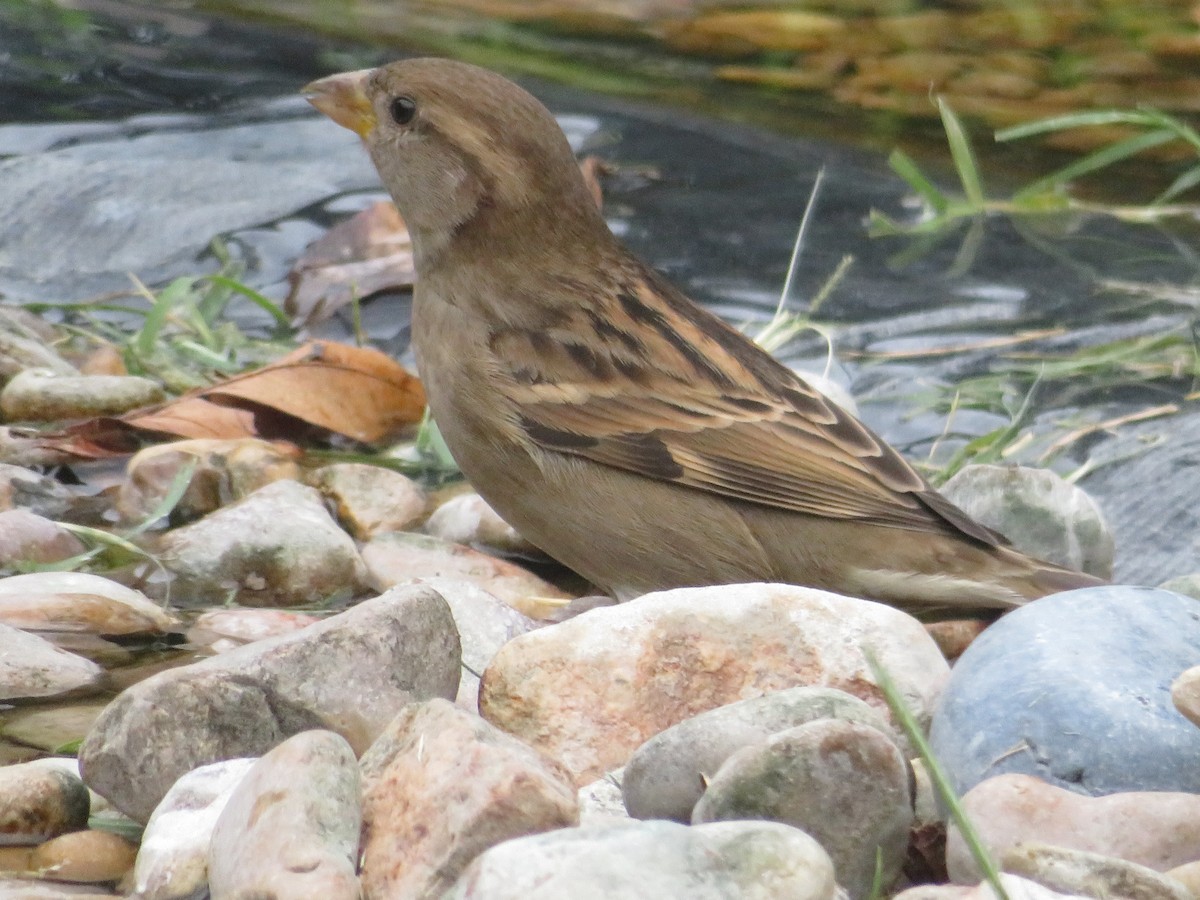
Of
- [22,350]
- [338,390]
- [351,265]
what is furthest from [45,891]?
[351,265]

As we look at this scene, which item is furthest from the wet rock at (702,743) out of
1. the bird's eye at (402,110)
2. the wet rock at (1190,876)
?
the bird's eye at (402,110)

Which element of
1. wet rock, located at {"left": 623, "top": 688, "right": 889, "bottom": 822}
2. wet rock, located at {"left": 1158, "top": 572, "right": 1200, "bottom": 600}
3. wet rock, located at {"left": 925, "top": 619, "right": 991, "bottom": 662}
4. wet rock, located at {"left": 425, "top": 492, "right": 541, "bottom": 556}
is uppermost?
wet rock, located at {"left": 623, "top": 688, "right": 889, "bottom": 822}

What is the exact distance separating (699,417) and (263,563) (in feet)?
3.18

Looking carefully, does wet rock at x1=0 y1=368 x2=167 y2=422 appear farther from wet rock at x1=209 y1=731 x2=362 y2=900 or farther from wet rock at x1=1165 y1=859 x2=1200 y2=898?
wet rock at x1=1165 y1=859 x2=1200 y2=898

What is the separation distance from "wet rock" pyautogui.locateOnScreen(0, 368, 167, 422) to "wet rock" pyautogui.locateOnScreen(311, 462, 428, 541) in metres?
0.71

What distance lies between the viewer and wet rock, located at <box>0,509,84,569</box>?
3754mm

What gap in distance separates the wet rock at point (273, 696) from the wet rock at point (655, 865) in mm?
705

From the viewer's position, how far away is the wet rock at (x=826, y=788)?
7.08ft

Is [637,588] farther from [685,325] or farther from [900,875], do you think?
[900,875]

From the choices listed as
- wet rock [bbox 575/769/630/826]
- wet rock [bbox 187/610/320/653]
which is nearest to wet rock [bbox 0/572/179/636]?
wet rock [bbox 187/610/320/653]

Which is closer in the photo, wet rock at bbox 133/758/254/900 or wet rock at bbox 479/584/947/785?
wet rock at bbox 133/758/254/900

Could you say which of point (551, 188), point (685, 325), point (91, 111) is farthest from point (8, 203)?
point (685, 325)

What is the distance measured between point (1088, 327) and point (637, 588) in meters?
2.13

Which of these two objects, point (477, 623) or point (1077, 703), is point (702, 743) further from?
point (477, 623)
